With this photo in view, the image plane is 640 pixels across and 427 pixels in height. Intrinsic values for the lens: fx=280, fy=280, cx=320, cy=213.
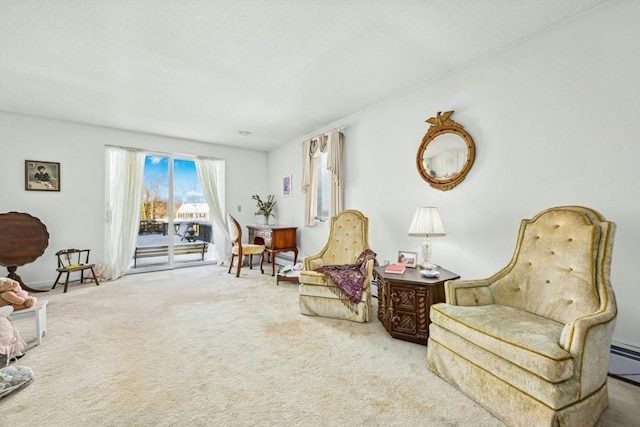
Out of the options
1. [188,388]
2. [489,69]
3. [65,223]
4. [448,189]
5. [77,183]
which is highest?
[489,69]

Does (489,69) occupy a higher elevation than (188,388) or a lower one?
higher

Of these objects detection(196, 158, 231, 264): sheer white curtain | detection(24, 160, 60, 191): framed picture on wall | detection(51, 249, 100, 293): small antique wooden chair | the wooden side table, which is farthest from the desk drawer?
detection(24, 160, 60, 191): framed picture on wall

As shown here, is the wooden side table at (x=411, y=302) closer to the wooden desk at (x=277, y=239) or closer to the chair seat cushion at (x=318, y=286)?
the chair seat cushion at (x=318, y=286)

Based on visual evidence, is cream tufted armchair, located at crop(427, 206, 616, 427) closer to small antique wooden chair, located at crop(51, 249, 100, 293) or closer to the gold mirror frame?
the gold mirror frame

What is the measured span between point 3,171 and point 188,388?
4.76 m

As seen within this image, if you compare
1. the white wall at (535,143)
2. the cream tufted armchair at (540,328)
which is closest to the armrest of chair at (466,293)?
the cream tufted armchair at (540,328)

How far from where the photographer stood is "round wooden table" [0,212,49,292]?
3.85 m

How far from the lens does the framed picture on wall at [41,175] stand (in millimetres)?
4258

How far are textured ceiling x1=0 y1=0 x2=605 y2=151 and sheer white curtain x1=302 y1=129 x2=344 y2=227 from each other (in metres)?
0.57

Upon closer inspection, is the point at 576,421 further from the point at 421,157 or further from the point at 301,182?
the point at 301,182

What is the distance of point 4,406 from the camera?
1.65 metres

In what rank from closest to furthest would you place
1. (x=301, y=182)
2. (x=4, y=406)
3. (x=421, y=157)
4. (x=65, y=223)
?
1. (x=4, y=406)
2. (x=421, y=157)
3. (x=65, y=223)
4. (x=301, y=182)

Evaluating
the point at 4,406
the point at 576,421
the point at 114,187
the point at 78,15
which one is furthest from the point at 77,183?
the point at 576,421

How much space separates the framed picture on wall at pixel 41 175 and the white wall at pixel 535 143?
16.8ft
